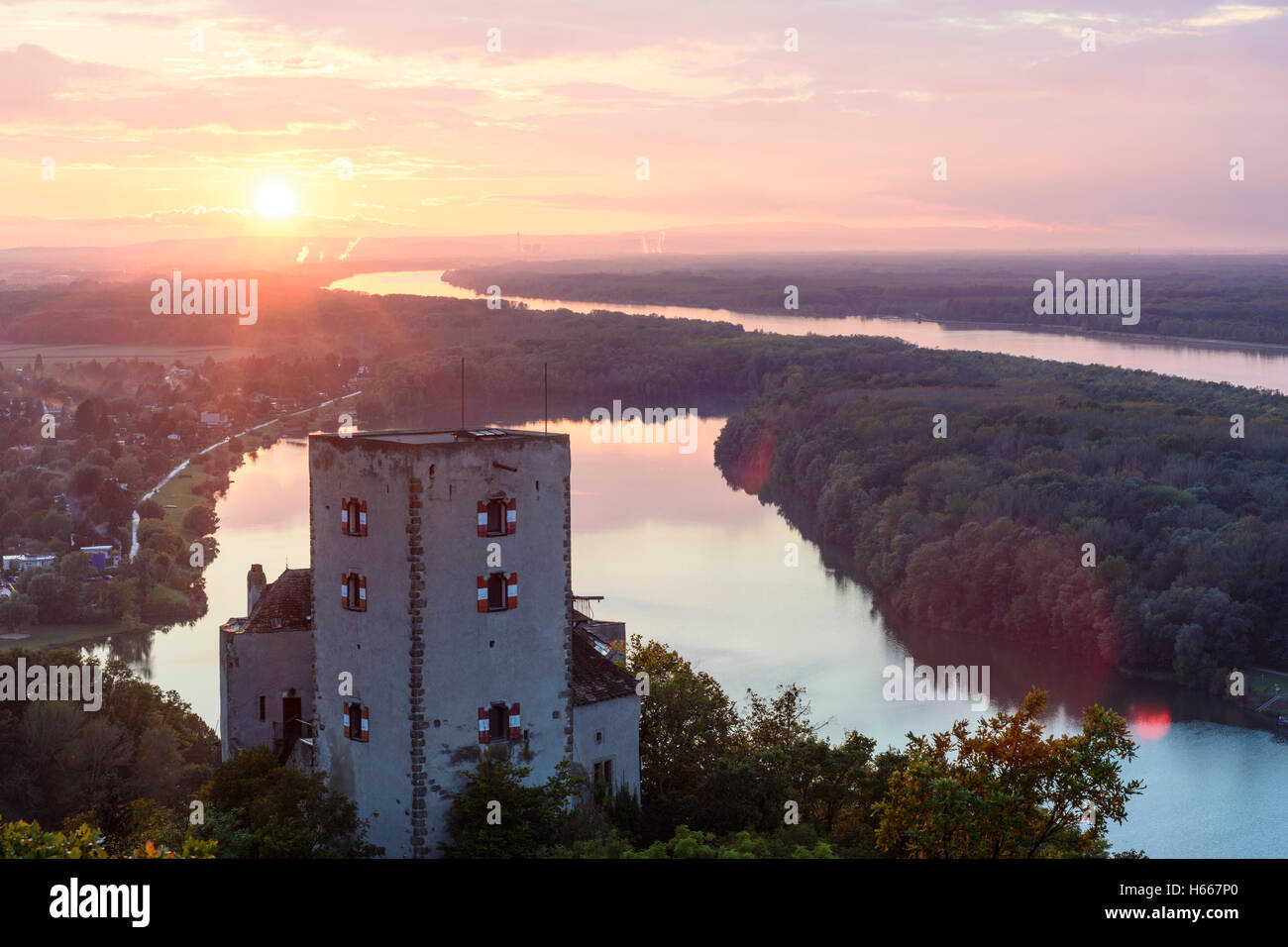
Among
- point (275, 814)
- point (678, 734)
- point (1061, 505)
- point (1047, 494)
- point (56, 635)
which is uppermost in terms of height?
point (1047, 494)

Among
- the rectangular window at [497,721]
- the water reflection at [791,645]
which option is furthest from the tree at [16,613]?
the rectangular window at [497,721]

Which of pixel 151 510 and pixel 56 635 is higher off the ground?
pixel 151 510

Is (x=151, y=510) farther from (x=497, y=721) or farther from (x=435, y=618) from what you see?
(x=435, y=618)

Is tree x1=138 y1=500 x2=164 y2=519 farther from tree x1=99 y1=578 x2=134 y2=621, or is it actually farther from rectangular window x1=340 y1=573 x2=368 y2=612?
rectangular window x1=340 y1=573 x2=368 y2=612

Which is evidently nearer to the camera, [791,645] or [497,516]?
[497,516]

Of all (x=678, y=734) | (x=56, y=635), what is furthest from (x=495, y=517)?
(x=56, y=635)

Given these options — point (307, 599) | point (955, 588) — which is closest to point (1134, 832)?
point (307, 599)
